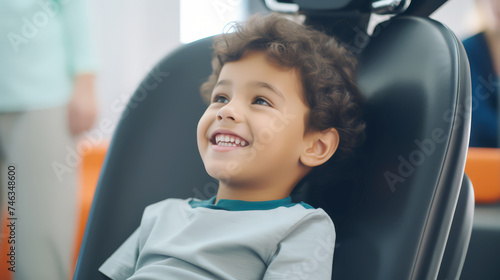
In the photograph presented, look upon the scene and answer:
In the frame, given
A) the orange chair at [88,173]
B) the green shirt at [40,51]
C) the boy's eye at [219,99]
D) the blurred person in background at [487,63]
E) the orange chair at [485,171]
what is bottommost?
the orange chair at [485,171]

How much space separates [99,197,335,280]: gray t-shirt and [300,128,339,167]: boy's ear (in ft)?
0.25

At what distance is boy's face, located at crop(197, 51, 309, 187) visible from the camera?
0.76 m

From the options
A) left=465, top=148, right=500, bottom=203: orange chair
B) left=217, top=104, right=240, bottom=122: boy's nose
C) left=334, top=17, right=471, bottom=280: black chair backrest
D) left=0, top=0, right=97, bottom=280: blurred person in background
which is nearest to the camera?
left=334, top=17, right=471, bottom=280: black chair backrest

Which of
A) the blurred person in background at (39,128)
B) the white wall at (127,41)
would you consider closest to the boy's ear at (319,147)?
the blurred person in background at (39,128)

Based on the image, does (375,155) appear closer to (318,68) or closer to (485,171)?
(318,68)

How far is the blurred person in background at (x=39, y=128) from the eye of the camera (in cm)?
105

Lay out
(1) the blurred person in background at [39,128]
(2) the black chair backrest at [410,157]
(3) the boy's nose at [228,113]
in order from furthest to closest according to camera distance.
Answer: (1) the blurred person in background at [39,128] → (3) the boy's nose at [228,113] → (2) the black chair backrest at [410,157]

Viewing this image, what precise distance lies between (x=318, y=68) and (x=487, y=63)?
1.41 metres

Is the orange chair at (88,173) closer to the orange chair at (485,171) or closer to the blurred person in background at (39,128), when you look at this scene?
the blurred person in background at (39,128)

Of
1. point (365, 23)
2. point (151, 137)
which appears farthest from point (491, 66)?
point (151, 137)

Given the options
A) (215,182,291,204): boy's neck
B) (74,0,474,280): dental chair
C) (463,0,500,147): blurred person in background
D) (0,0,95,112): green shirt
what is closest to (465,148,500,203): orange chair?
(463,0,500,147): blurred person in background

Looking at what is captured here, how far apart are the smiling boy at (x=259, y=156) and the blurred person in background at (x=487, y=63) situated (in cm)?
130

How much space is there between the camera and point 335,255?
0.73 metres

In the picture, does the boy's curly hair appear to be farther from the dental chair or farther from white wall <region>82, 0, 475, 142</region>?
white wall <region>82, 0, 475, 142</region>
